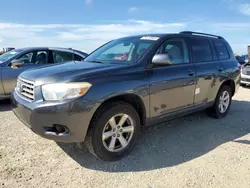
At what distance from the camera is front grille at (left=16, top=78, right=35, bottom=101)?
310 cm

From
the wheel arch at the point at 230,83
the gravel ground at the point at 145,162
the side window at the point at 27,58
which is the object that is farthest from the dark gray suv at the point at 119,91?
the side window at the point at 27,58

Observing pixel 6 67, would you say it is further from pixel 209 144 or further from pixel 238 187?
pixel 238 187

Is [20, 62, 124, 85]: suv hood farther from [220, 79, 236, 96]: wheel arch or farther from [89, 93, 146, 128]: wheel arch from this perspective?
[220, 79, 236, 96]: wheel arch

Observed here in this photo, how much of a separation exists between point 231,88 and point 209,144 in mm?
2171

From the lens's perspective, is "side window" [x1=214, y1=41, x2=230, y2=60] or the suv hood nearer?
the suv hood

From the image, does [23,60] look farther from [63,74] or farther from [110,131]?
[110,131]

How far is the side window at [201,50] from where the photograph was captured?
449cm

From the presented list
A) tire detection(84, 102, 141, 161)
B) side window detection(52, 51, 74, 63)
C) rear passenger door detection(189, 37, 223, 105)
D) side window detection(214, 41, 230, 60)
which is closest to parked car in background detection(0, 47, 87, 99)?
side window detection(52, 51, 74, 63)

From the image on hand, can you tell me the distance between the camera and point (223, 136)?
4.30m

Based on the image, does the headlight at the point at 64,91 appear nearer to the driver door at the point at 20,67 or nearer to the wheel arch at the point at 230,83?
the wheel arch at the point at 230,83

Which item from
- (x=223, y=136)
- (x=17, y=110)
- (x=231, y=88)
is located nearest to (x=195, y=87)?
(x=223, y=136)

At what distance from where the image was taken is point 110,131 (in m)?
3.25

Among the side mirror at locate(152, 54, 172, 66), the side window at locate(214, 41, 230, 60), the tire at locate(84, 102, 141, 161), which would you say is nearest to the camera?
the tire at locate(84, 102, 141, 161)

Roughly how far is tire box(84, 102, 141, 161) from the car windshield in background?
30.6 inches
